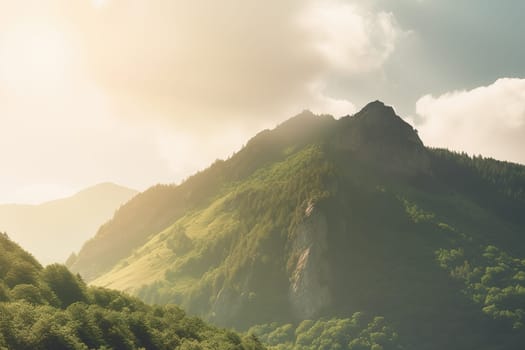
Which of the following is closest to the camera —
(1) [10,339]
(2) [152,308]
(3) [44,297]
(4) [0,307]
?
(1) [10,339]

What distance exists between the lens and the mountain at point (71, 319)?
69.6 meters

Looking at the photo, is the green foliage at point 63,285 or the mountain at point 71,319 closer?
the mountain at point 71,319

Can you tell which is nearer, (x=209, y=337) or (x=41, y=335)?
(x=41, y=335)

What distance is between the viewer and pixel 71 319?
3127 inches

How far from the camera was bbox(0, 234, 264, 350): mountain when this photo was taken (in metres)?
69.6

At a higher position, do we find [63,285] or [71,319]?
[63,285]

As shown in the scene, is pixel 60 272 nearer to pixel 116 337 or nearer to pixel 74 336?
pixel 116 337

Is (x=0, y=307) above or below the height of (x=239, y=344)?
above

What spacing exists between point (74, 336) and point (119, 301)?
45.0m

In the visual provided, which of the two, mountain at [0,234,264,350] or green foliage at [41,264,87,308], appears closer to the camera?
mountain at [0,234,264,350]

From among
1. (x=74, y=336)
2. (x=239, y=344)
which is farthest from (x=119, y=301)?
(x=74, y=336)

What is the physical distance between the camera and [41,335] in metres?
68.9

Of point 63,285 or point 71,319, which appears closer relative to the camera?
point 71,319

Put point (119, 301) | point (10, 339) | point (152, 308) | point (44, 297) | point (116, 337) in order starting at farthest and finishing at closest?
point (152, 308) → point (119, 301) → point (44, 297) → point (116, 337) → point (10, 339)
